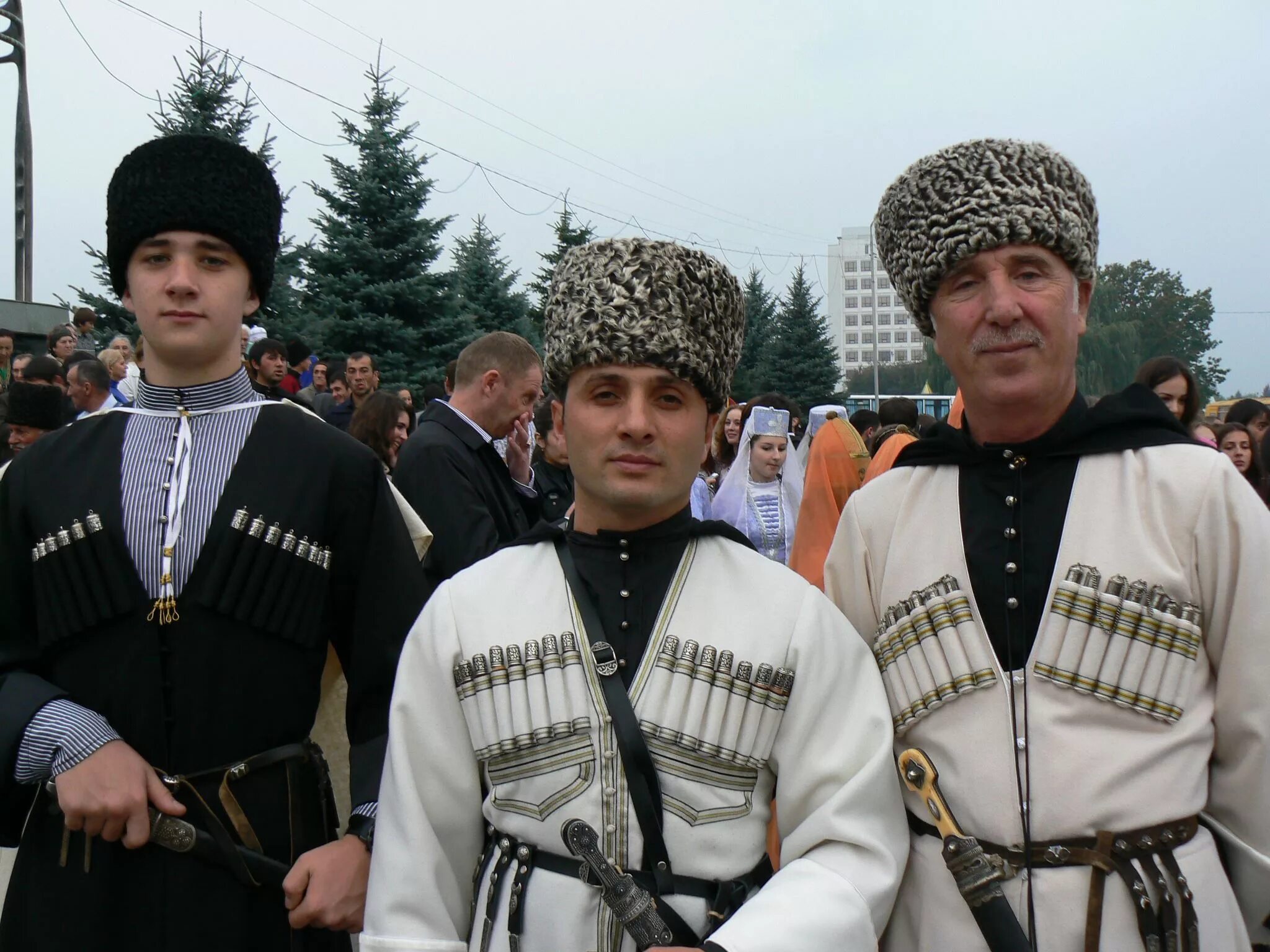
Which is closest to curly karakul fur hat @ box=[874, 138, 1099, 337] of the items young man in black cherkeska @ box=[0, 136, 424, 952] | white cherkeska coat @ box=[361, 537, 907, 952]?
white cherkeska coat @ box=[361, 537, 907, 952]

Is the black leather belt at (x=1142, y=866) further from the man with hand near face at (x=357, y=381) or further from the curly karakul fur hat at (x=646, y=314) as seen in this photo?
the man with hand near face at (x=357, y=381)

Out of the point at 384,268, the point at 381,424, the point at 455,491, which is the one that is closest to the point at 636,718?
the point at 455,491

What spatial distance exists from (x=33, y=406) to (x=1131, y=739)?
561 cm

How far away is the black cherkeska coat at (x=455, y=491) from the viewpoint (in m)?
4.91

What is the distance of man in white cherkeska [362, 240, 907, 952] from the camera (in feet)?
6.73

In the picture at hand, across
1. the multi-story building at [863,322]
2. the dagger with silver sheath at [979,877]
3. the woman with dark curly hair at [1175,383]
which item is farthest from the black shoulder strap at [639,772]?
the multi-story building at [863,322]

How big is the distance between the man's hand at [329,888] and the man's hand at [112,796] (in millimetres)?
300

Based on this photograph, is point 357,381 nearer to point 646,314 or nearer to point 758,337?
point 646,314

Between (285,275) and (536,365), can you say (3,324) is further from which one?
(536,365)

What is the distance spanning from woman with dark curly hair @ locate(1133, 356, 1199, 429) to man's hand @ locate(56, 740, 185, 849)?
207 inches

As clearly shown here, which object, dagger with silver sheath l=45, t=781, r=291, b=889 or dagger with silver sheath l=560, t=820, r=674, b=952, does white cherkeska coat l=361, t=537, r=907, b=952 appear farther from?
dagger with silver sheath l=45, t=781, r=291, b=889

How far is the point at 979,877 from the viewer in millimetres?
2145

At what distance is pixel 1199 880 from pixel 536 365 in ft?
14.0

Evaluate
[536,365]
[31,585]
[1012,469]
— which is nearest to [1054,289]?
[1012,469]
